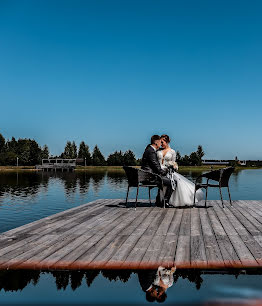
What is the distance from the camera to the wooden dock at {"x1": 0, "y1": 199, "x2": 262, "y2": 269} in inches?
134

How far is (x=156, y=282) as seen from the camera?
3.00m

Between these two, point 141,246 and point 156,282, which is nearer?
point 156,282

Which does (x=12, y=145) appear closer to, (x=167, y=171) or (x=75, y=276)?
(x=167, y=171)

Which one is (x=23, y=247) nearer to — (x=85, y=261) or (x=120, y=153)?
(x=85, y=261)

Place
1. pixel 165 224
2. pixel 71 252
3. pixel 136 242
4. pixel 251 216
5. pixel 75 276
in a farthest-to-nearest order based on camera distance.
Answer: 1. pixel 251 216
2. pixel 165 224
3. pixel 136 242
4. pixel 71 252
5. pixel 75 276

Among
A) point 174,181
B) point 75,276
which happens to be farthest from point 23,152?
point 75,276

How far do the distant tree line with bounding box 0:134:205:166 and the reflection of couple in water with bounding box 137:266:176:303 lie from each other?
79.6m

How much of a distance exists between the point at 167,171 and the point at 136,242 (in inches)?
134

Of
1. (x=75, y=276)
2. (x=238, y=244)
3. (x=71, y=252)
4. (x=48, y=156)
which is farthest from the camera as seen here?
(x=48, y=156)

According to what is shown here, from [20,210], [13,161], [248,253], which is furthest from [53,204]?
[13,161]

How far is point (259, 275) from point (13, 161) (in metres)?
91.0

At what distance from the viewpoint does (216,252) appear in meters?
3.74

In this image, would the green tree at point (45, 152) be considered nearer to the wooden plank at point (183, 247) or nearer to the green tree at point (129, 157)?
the green tree at point (129, 157)

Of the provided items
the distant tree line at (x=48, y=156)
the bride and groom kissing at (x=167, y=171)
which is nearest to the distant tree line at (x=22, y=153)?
the distant tree line at (x=48, y=156)
